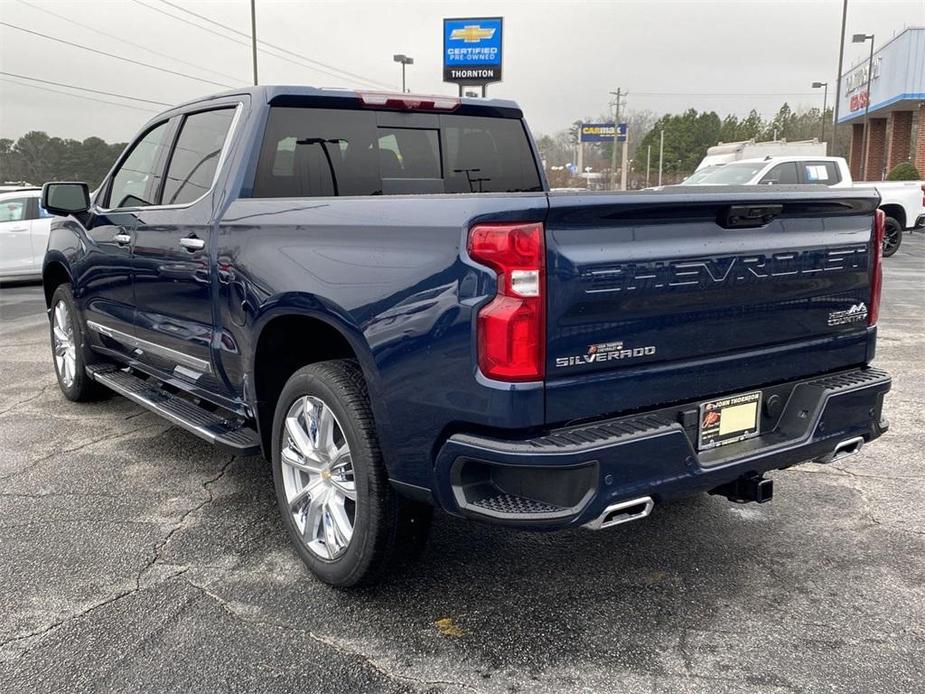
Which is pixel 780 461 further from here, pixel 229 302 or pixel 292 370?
pixel 229 302

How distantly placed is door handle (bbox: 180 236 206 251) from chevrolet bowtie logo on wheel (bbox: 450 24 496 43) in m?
23.8

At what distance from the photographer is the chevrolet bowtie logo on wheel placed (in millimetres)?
25750

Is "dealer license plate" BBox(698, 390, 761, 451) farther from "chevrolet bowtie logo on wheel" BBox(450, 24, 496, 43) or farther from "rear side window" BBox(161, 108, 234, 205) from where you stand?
"chevrolet bowtie logo on wheel" BBox(450, 24, 496, 43)

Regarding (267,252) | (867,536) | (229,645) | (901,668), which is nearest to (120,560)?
(229,645)

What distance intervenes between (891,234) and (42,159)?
34560mm

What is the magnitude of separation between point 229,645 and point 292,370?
122 centimetres

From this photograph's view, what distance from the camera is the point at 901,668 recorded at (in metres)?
2.67

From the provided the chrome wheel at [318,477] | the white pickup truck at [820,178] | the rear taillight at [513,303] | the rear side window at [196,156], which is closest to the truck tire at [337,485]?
the chrome wheel at [318,477]

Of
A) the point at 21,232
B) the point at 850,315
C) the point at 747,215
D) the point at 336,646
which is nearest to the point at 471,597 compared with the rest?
the point at 336,646

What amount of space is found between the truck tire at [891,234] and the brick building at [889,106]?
17.2 meters

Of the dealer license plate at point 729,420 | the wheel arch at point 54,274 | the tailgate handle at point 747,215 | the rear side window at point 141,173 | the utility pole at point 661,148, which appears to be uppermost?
the utility pole at point 661,148

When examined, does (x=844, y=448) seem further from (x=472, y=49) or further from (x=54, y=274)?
(x=472, y=49)

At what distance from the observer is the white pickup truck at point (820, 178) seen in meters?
14.7

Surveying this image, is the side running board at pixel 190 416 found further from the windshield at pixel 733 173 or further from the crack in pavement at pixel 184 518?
the windshield at pixel 733 173
